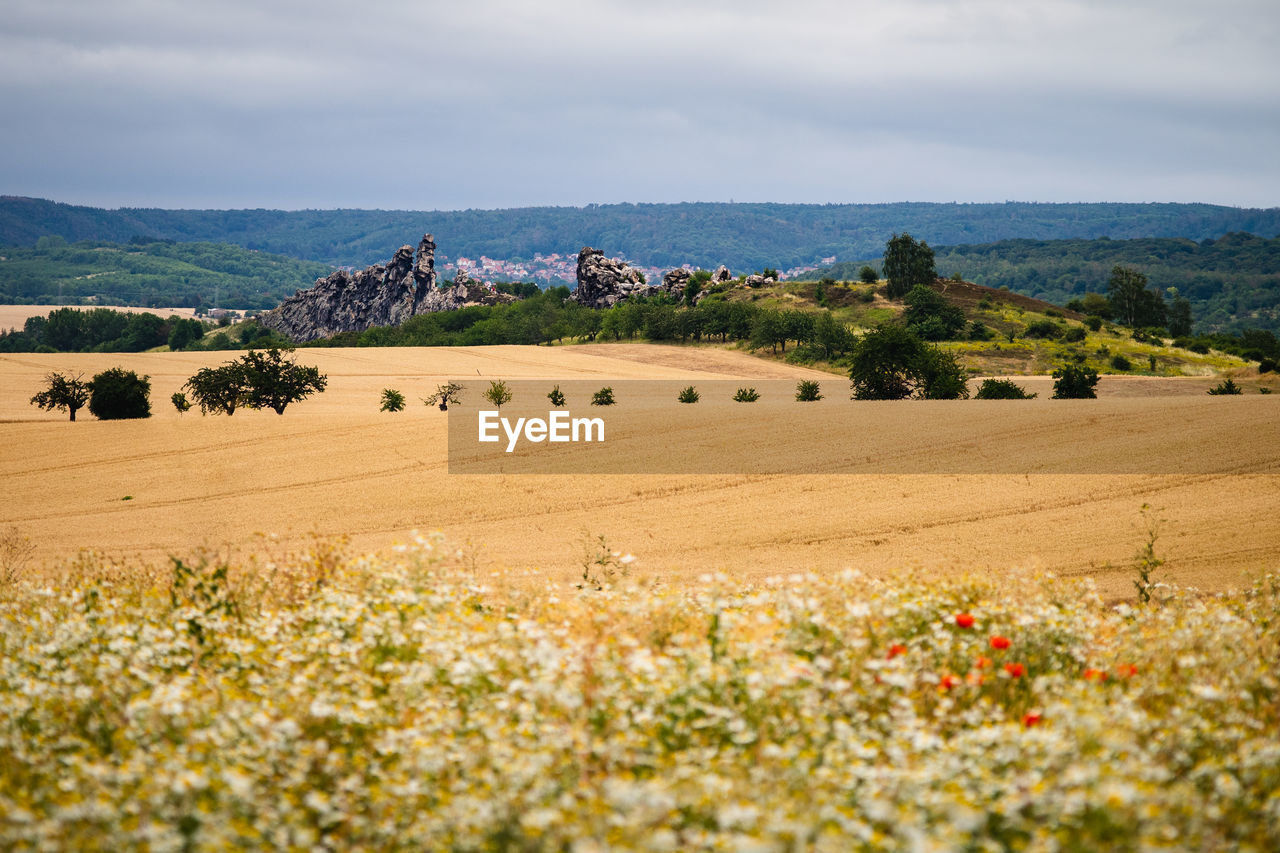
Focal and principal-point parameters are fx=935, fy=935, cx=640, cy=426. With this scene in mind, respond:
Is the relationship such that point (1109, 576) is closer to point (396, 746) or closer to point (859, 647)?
point (859, 647)

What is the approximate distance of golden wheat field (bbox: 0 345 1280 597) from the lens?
19.0 metres

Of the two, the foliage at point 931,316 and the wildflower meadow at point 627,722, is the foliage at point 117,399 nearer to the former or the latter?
the wildflower meadow at point 627,722

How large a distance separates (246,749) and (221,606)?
4.26m

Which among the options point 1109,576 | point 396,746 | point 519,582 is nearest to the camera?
point 396,746

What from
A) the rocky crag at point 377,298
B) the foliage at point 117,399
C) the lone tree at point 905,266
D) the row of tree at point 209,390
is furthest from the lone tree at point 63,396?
the rocky crag at point 377,298

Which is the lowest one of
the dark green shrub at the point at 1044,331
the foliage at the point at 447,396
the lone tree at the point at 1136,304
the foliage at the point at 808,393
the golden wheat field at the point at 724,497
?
the golden wheat field at the point at 724,497

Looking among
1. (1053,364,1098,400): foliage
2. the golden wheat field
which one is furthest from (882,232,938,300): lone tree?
the golden wheat field

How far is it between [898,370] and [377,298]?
487ft

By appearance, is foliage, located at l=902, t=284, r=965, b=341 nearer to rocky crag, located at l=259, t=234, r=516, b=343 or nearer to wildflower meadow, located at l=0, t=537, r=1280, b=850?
wildflower meadow, located at l=0, t=537, r=1280, b=850

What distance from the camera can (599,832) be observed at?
16.2 ft

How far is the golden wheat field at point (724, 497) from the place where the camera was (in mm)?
19016

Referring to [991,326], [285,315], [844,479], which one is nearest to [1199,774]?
[844,479]

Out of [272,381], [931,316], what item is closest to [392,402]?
[272,381]

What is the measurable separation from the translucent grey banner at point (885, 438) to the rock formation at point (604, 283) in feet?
344
